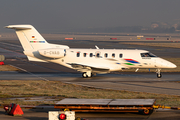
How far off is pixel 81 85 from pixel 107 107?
12.4 meters

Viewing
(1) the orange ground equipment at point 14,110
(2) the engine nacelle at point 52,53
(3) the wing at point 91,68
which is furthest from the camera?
(2) the engine nacelle at point 52,53

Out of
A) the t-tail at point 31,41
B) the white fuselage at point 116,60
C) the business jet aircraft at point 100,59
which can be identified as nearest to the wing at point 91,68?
the business jet aircraft at point 100,59

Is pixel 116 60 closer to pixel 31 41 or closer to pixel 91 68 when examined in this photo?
pixel 91 68

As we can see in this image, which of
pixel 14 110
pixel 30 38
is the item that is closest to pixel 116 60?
pixel 30 38

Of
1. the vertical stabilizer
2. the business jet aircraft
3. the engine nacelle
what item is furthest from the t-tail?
the engine nacelle

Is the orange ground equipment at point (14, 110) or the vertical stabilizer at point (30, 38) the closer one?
the orange ground equipment at point (14, 110)

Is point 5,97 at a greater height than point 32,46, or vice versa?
point 32,46

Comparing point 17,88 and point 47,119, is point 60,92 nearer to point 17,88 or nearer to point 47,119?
point 17,88

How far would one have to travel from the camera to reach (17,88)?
26.8 m

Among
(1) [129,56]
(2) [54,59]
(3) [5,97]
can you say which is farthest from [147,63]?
(3) [5,97]

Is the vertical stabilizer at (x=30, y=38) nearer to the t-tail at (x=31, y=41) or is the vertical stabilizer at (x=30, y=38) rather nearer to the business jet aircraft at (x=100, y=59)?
the t-tail at (x=31, y=41)

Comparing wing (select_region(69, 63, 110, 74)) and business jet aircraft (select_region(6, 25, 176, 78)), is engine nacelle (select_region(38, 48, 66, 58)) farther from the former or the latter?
wing (select_region(69, 63, 110, 74))

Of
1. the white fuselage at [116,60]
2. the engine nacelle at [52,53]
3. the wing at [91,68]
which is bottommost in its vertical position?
the wing at [91,68]

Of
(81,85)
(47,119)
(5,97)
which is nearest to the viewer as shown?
(47,119)
